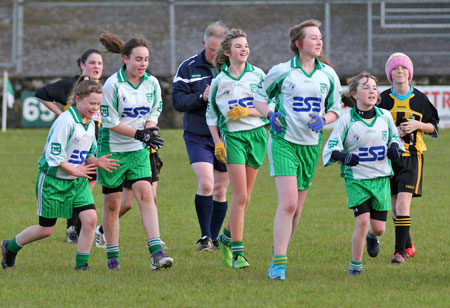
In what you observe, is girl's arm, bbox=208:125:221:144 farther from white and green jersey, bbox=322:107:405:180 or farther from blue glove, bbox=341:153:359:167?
blue glove, bbox=341:153:359:167

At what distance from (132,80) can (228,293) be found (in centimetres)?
219

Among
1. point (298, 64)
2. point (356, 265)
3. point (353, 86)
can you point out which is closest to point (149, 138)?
point (298, 64)

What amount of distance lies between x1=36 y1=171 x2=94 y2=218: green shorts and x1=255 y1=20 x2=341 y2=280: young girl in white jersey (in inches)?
62.6

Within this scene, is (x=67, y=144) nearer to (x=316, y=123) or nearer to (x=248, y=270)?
(x=248, y=270)

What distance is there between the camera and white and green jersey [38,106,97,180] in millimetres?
6848

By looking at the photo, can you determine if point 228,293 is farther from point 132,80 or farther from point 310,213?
point 310,213

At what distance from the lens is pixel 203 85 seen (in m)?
8.71

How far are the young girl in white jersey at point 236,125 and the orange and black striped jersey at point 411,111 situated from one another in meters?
1.19

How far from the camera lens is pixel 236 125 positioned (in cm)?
764

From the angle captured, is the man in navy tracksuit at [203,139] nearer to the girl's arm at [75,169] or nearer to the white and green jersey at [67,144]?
the white and green jersey at [67,144]

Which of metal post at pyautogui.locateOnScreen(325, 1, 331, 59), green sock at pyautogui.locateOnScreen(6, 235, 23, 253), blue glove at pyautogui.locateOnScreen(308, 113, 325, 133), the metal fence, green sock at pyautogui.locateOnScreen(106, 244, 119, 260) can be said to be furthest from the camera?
the metal fence

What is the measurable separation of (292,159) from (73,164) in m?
1.74

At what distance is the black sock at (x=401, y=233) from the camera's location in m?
7.79

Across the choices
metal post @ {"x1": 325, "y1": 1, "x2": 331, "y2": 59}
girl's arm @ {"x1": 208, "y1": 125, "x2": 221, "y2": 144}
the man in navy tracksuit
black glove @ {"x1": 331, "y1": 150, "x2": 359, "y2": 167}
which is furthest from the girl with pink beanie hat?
metal post @ {"x1": 325, "y1": 1, "x2": 331, "y2": 59}
